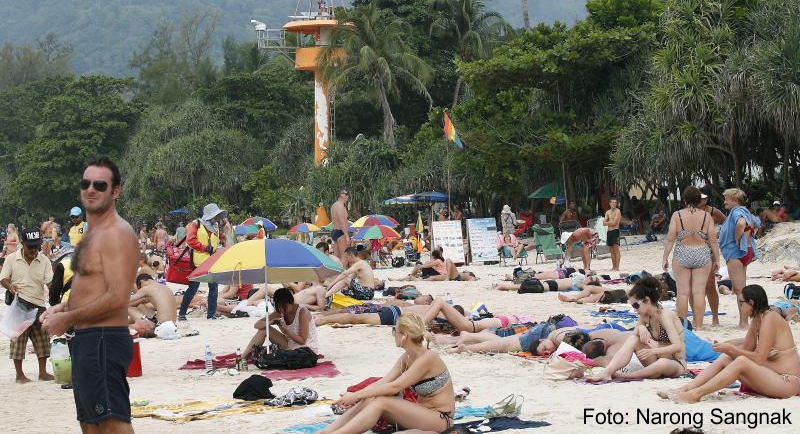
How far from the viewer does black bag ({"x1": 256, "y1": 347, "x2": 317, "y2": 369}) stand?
937 cm

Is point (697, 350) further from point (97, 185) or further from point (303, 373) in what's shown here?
point (97, 185)

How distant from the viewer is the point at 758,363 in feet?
22.9

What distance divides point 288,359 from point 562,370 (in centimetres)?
246

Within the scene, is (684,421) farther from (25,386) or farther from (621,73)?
(621,73)

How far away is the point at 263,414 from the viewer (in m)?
7.38

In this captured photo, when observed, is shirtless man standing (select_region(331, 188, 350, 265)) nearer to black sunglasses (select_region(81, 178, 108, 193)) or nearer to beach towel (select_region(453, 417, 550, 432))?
beach towel (select_region(453, 417, 550, 432))

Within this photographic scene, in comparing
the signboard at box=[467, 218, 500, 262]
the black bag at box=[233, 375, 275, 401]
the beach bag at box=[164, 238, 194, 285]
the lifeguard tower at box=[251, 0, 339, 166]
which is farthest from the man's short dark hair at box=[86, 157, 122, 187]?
the lifeguard tower at box=[251, 0, 339, 166]

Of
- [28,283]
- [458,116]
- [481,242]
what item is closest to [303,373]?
[28,283]

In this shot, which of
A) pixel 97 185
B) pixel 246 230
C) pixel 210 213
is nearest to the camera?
pixel 97 185

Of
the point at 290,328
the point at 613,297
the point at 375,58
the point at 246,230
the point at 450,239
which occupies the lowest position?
the point at 613,297

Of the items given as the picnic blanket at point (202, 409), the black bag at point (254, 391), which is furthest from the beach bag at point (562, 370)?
the black bag at point (254, 391)

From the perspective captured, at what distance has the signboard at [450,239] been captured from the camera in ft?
74.5

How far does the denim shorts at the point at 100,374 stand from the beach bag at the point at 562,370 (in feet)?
14.1

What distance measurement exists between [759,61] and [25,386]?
18.0m
